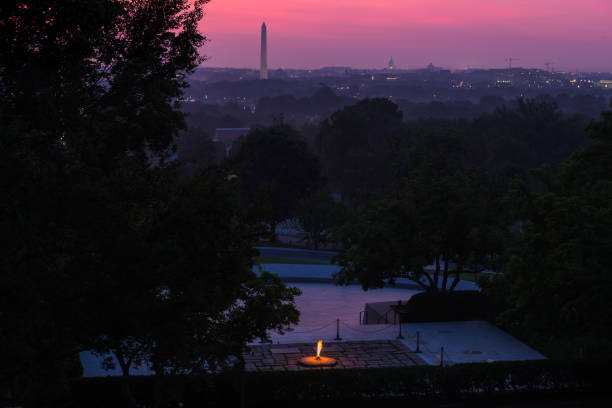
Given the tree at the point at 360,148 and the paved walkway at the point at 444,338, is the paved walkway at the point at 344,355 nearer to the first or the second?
the paved walkway at the point at 444,338

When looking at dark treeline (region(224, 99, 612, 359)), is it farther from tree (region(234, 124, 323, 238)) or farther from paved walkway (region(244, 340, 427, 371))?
paved walkway (region(244, 340, 427, 371))

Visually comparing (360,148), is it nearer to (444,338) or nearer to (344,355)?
(444,338)

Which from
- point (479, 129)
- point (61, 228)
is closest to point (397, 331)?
point (61, 228)

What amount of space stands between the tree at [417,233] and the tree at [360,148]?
35.9m

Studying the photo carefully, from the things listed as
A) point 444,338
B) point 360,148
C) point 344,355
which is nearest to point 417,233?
point 444,338

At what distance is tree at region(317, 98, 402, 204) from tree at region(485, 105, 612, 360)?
45.7 meters

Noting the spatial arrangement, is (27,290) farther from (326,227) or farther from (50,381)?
(326,227)

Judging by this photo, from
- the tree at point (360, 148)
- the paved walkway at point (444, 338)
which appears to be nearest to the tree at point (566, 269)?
the paved walkway at point (444, 338)

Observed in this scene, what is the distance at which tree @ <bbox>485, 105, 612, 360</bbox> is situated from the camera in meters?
17.0

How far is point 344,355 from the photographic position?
23016 mm

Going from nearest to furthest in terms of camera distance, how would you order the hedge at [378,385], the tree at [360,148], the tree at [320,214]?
the hedge at [378,385] → the tree at [320,214] → the tree at [360,148]

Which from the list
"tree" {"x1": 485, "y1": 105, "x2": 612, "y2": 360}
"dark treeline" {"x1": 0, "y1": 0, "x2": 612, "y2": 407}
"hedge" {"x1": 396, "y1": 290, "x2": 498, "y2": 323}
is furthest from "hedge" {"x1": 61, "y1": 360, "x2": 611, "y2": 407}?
"hedge" {"x1": 396, "y1": 290, "x2": 498, "y2": 323}

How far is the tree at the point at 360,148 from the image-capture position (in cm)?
7219

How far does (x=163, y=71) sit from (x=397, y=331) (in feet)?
55.6
